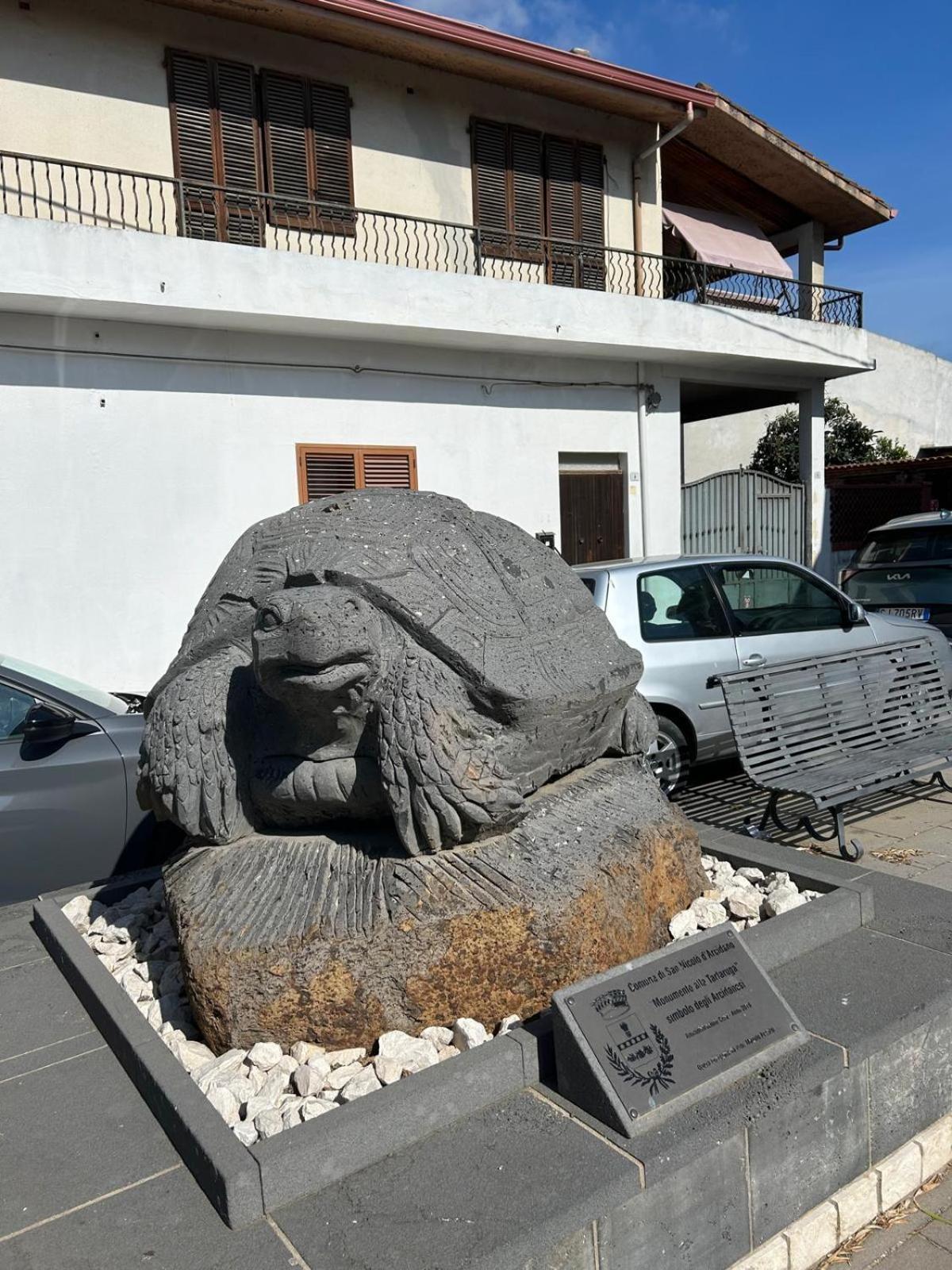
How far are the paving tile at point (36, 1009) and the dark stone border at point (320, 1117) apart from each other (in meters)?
0.07

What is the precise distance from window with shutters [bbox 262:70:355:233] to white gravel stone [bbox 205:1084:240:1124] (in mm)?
8710

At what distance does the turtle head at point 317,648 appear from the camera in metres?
2.33

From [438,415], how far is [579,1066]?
28.0 ft

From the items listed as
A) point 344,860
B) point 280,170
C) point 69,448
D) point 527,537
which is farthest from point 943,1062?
point 280,170

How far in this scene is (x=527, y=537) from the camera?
3.26 m

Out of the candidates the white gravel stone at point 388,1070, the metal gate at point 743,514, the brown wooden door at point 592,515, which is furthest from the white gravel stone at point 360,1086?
the metal gate at point 743,514

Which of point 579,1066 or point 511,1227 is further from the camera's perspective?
point 579,1066

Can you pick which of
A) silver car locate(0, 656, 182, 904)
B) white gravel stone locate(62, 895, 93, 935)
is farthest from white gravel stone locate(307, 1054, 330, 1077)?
silver car locate(0, 656, 182, 904)

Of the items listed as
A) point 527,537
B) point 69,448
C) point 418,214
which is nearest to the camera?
point 527,537

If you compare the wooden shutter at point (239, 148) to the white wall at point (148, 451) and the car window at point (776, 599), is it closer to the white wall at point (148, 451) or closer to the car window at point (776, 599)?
the white wall at point (148, 451)

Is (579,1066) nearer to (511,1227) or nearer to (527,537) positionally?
(511,1227)

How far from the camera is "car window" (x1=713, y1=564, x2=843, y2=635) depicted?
590cm

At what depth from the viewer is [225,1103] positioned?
7.00ft

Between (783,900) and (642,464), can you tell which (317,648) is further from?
(642,464)
